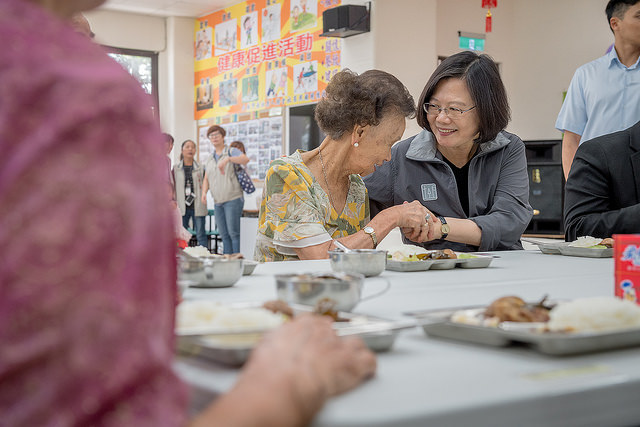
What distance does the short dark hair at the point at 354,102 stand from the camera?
Result: 265 centimetres

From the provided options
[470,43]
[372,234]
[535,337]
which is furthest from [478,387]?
[470,43]

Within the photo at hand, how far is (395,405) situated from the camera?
2.27ft

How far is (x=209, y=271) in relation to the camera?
5.04ft

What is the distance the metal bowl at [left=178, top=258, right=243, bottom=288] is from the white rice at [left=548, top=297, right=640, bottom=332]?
763mm

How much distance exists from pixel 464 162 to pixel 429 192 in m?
0.21

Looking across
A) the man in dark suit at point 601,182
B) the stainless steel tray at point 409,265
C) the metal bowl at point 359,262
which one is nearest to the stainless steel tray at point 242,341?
the metal bowl at point 359,262

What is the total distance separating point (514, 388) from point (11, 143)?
0.54m

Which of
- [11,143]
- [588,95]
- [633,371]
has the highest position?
[588,95]

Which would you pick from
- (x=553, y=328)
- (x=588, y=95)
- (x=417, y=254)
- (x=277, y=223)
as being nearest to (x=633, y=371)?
(x=553, y=328)

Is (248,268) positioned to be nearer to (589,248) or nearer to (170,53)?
(589,248)

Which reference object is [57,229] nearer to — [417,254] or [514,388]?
[514,388]

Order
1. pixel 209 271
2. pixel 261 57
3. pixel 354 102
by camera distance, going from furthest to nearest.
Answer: pixel 261 57, pixel 354 102, pixel 209 271

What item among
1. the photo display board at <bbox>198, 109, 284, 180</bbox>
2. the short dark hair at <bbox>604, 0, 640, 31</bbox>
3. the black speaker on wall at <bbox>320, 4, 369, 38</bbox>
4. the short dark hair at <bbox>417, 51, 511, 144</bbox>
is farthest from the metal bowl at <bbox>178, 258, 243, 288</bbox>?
the photo display board at <bbox>198, 109, 284, 180</bbox>

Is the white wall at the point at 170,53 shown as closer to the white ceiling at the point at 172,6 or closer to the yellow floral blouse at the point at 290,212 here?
the white ceiling at the point at 172,6
